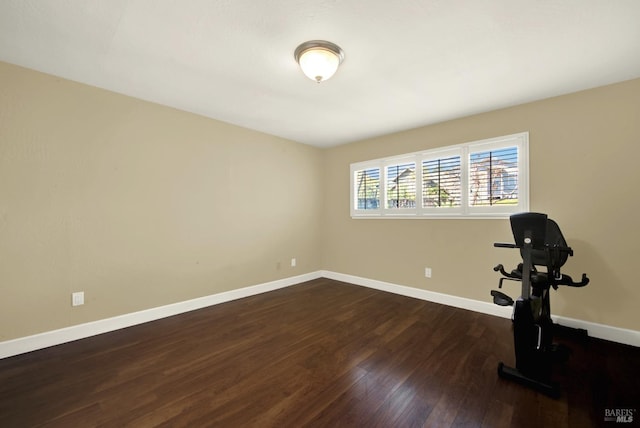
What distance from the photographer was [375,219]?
4301 mm

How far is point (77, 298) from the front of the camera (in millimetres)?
2482

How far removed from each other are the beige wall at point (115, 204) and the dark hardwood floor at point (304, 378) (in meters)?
0.45

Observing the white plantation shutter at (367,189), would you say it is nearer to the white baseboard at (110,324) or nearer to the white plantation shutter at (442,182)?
the white plantation shutter at (442,182)

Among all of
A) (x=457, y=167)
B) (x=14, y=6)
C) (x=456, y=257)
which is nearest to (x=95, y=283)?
(x=14, y=6)

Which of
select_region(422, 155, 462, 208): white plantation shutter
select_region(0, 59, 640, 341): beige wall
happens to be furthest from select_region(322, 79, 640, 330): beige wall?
select_region(422, 155, 462, 208): white plantation shutter

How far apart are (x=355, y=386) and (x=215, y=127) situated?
11.2 feet

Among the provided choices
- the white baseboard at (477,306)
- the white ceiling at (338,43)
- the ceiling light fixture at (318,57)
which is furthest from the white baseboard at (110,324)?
the ceiling light fixture at (318,57)

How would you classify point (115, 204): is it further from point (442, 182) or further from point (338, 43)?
point (442, 182)

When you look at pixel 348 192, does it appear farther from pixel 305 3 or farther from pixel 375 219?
pixel 305 3

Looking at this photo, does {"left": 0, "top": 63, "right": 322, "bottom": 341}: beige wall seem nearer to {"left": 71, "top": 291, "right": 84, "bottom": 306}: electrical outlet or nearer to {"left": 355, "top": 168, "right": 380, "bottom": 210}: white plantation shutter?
{"left": 71, "top": 291, "right": 84, "bottom": 306}: electrical outlet

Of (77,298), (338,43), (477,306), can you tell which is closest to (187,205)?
(77,298)

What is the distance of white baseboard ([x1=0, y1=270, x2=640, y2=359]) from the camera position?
2.29 meters

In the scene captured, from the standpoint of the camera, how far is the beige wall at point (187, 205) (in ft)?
7.48

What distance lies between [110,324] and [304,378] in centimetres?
222
